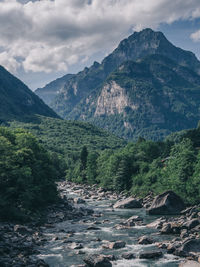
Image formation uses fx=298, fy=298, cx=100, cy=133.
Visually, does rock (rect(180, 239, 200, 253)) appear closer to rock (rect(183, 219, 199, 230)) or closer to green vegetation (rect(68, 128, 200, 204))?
rock (rect(183, 219, 199, 230))

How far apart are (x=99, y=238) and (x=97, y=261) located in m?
12.5

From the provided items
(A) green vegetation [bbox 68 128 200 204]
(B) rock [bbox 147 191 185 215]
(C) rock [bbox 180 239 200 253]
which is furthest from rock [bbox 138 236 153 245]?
(A) green vegetation [bbox 68 128 200 204]

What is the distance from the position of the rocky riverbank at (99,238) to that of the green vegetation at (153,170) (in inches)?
248

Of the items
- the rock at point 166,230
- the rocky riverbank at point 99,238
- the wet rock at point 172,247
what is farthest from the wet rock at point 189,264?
the rock at point 166,230

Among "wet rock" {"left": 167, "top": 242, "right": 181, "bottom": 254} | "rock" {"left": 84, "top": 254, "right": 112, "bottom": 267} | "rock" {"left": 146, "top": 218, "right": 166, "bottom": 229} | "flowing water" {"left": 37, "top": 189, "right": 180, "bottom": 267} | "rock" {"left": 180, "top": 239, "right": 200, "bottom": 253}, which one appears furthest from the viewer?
"rock" {"left": 146, "top": 218, "right": 166, "bottom": 229}

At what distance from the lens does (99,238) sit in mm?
44281

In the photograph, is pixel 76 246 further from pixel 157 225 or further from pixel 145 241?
pixel 157 225

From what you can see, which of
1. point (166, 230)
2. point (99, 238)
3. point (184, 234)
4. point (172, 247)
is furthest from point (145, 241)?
point (99, 238)

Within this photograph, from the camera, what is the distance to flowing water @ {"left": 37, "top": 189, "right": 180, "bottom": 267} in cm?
3394

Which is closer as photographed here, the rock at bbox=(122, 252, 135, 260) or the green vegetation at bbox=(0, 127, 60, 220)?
the rock at bbox=(122, 252, 135, 260)

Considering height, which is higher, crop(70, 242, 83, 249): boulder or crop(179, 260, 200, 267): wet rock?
crop(179, 260, 200, 267): wet rock

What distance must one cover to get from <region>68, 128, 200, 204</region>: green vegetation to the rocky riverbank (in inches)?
248

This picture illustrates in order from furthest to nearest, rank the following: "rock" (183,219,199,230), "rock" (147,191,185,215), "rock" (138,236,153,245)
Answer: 1. "rock" (147,191,185,215)
2. "rock" (183,219,199,230)
3. "rock" (138,236,153,245)

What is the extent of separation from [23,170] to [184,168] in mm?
37031
